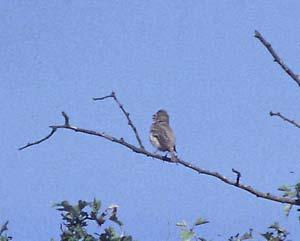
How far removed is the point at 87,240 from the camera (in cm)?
442

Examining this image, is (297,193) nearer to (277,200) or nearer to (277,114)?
(277,200)

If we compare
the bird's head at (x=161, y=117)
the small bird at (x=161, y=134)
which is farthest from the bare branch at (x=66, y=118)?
the bird's head at (x=161, y=117)

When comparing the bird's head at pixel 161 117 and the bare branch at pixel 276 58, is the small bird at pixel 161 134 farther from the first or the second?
the bare branch at pixel 276 58

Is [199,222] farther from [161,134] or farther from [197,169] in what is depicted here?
[161,134]

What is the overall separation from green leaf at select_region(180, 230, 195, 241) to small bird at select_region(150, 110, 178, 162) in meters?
7.56

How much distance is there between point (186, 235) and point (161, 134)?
27.7ft

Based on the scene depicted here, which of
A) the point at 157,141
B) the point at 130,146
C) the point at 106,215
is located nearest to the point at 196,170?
the point at 130,146

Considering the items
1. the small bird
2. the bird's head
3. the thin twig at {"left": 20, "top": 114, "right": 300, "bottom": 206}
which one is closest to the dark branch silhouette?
the thin twig at {"left": 20, "top": 114, "right": 300, "bottom": 206}

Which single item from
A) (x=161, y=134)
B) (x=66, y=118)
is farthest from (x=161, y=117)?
(x=66, y=118)

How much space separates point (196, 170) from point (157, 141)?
8318 millimetres

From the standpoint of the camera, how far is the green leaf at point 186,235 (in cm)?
410

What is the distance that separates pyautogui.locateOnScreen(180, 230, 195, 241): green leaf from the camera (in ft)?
13.4

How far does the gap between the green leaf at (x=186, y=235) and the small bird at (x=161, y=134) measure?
7.56 meters

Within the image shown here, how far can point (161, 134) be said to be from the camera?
41.2ft
